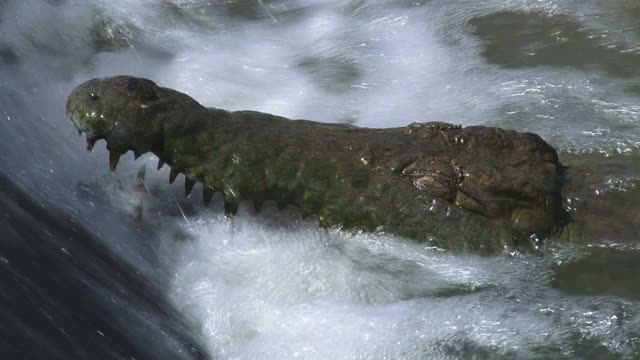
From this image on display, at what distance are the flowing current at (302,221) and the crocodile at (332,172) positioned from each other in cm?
11

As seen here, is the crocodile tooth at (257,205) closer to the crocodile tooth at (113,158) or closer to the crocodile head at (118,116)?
the crocodile head at (118,116)

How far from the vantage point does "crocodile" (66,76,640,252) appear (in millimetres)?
4359

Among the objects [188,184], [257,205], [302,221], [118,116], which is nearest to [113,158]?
[118,116]

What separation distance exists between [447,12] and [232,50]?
4.66ft

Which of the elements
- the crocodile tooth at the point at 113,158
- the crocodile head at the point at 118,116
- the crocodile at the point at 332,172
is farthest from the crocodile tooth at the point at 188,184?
the crocodile tooth at the point at 113,158

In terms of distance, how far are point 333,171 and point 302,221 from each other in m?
0.27

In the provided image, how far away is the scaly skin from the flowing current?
0.40 ft

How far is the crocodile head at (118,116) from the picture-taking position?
431 centimetres

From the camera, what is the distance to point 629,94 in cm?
571

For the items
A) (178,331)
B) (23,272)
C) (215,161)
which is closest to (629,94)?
(215,161)

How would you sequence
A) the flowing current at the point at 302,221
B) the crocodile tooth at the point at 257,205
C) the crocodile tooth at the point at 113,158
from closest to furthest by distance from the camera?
the flowing current at the point at 302,221, the crocodile tooth at the point at 113,158, the crocodile tooth at the point at 257,205

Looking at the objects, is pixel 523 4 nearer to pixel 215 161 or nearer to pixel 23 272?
pixel 215 161

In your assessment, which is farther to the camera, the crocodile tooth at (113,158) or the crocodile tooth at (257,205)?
the crocodile tooth at (257,205)

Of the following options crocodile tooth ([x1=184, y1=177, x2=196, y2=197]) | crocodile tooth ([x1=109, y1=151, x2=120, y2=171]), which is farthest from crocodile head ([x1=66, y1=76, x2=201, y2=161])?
crocodile tooth ([x1=184, y1=177, x2=196, y2=197])
